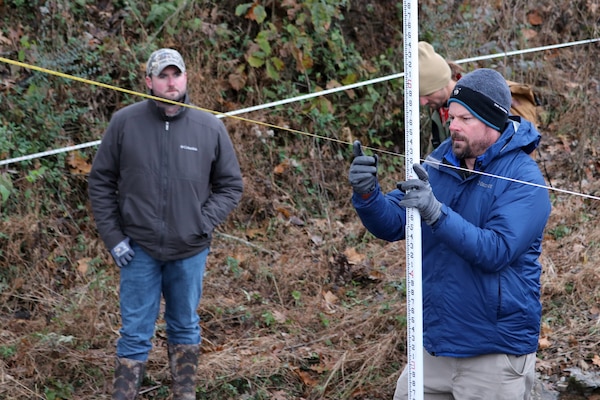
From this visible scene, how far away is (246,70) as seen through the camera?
858 cm

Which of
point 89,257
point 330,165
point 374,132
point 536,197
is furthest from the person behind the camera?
point 374,132

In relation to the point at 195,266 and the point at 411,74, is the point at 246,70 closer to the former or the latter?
the point at 195,266

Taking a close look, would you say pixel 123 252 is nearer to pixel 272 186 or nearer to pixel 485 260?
pixel 485 260

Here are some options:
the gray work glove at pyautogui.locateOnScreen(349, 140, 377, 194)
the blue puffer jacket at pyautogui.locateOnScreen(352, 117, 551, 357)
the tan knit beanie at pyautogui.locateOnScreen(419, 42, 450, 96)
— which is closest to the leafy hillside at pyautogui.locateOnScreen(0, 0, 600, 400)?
the tan knit beanie at pyautogui.locateOnScreen(419, 42, 450, 96)

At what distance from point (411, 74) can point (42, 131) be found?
472 cm

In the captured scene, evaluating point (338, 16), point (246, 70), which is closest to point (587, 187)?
point (338, 16)

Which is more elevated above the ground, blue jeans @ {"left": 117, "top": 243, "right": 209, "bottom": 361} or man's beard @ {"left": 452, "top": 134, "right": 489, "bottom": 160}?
man's beard @ {"left": 452, "top": 134, "right": 489, "bottom": 160}

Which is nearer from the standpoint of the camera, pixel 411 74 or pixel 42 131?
pixel 411 74

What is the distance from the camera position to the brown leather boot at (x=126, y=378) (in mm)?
4930

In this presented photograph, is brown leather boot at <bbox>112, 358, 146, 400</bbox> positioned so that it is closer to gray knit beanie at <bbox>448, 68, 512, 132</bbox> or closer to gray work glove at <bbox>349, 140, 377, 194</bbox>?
gray work glove at <bbox>349, 140, 377, 194</bbox>

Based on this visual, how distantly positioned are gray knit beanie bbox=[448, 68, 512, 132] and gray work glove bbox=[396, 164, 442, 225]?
406 mm

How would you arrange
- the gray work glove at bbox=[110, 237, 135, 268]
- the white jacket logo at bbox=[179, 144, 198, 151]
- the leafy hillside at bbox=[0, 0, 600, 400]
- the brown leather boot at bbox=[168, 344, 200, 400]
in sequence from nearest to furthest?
the gray work glove at bbox=[110, 237, 135, 268] → the white jacket logo at bbox=[179, 144, 198, 151] → the brown leather boot at bbox=[168, 344, 200, 400] → the leafy hillside at bbox=[0, 0, 600, 400]

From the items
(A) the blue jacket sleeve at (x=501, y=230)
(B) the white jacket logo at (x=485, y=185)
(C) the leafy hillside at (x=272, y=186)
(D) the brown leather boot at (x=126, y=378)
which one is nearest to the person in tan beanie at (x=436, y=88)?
(C) the leafy hillside at (x=272, y=186)

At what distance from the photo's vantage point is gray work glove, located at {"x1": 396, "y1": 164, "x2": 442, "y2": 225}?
3.23 meters
